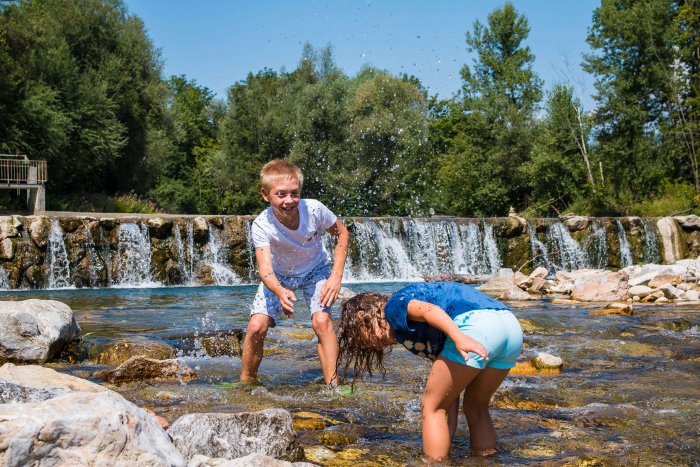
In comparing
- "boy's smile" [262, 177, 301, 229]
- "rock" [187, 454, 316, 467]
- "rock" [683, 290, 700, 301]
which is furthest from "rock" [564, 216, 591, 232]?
"rock" [187, 454, 316, 467]

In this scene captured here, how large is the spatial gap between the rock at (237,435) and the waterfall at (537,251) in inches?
790

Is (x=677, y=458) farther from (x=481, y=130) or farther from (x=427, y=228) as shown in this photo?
(x=481, y=130)

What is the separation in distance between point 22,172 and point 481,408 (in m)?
25.4

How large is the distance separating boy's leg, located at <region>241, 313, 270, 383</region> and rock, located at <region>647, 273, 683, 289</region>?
9921 millimetres

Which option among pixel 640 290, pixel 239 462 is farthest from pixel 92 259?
pixel 239 462

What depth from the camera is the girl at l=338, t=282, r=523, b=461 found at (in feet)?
10.5

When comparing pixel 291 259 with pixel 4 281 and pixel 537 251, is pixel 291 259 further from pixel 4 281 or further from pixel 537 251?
pixel 537 251

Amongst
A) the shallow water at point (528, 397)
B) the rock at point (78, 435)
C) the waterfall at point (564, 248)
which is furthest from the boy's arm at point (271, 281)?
the waterfall at point (564, 248)

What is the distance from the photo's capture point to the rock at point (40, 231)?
17547mm

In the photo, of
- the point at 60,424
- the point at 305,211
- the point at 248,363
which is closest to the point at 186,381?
the point at 248,363

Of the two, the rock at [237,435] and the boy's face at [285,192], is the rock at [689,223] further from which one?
the rock at [237,435]

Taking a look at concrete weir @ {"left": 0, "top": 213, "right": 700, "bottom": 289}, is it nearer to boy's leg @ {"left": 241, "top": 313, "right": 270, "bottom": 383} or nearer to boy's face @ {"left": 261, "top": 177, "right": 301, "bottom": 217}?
boy's leg @ {"left": 241, "top": 313, "right": 270, "bottom": 383}

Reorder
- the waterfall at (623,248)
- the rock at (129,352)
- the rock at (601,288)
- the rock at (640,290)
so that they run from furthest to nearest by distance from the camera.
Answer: the waterfall at (623,248) → the rock at (601,288) → the rock at (640,290) → the rock at (129,352)

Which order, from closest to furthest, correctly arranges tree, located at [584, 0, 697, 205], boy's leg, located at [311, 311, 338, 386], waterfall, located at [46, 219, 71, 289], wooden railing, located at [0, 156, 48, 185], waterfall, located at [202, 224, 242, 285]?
1. boy's leg, located at [311, 311, 338, 386]
2. waterfall, located at [46, 219, 71, 289]
3. waterfall, located at [202, 224, 242, 285]
4. wooden railing, located at [0, 156, 48, 185]
5. tree, located at [584, 0, 697, 205]
